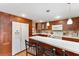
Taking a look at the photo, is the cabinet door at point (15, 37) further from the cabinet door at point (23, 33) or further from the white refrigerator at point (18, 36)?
the cabinet door at point (23, 33)

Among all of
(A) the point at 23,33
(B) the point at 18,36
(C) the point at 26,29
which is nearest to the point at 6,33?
(B) the point at 18,36

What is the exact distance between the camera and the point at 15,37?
15.9ft

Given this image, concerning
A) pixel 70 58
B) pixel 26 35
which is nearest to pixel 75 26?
pixel 26 35

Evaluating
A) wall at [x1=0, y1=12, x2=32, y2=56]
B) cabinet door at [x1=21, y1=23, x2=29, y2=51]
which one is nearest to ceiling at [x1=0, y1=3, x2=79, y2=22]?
wall at [x1=0, y1=12, x2=32, y2=56]

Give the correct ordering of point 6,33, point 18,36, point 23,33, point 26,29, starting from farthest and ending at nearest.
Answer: point 26,29, point 23,33, point 18,36, point 6,33

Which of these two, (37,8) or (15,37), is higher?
(37,8)

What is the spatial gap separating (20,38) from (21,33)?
29 centimetres

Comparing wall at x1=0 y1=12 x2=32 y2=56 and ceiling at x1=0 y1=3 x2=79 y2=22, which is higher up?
ceiling at x1=0 y1=3 x2=79 y2=22

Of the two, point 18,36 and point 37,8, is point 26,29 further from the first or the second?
point 37,8

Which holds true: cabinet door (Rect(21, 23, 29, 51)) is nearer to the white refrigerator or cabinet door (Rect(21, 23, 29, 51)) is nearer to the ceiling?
the white refrigerator

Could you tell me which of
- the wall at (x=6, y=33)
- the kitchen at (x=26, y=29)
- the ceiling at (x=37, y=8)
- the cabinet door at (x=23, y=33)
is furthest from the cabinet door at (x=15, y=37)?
the ceiling at (x=37, y=8)

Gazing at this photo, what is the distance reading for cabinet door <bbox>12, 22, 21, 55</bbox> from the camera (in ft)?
15.5

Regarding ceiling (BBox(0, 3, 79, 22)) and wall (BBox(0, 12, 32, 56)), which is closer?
ceiling (BBox(0, 3, 79, 22))

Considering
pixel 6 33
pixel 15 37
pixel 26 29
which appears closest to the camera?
pixel 6 33
